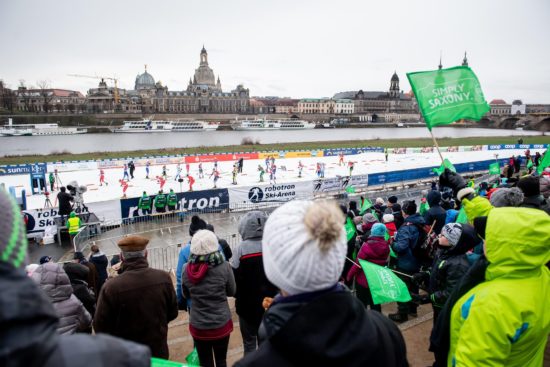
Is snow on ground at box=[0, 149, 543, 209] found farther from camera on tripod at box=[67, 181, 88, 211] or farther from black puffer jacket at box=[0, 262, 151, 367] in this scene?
black puffer jacket at box=[0, 262, 151, 367]

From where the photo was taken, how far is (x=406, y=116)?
589 feet

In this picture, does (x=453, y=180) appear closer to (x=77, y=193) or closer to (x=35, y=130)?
(x=77, y=193)

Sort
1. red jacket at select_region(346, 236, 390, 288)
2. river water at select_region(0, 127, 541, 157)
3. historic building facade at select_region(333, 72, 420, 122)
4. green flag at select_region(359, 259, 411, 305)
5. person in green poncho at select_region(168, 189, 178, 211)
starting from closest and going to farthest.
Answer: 1. green flag at select_region(359, 259, 411, 305)
2. red jacket at select_region(346, 236, 390, 288)
3. person in green poncho at select_region(168, 189, 178, 211)
4. river water at select_region(0, 127, 541, 157)
5. historic building facade at select_region(333, 72, 420, 122)

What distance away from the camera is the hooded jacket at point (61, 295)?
11.0 ft

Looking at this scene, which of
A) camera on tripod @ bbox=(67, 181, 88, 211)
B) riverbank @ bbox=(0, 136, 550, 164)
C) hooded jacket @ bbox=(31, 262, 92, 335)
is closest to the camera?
hooded jacket @ bbox=(31, 262, 92, 335)

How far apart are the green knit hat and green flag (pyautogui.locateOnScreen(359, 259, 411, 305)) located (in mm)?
3779

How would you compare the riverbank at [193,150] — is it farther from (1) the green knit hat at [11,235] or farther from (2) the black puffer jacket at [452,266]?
(1) the green knit hat at [11,235]

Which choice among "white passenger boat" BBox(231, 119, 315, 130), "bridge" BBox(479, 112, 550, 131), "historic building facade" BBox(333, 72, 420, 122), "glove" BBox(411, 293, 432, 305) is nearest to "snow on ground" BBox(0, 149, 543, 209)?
"glove" BBox(411, 293, 432, 305)

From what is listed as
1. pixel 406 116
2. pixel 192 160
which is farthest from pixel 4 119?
pixel 406 116

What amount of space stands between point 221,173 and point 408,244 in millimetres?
26738

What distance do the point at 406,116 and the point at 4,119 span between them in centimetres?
16683

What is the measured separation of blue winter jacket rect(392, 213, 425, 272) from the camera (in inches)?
223

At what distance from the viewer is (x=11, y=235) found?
36.8 inches

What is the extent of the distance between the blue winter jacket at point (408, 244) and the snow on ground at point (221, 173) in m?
19.8
